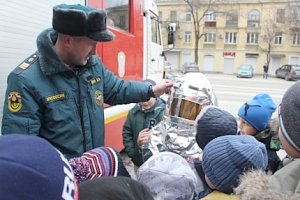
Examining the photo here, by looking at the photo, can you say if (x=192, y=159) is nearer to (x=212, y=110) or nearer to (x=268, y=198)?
(x=212, y=110)

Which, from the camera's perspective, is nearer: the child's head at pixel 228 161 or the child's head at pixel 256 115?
the child's head at pixel 228 161

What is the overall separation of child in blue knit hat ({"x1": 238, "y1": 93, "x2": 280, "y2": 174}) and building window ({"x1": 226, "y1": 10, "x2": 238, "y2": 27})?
4253 centimetres

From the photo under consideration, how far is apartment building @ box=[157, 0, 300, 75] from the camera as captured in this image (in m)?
41.7

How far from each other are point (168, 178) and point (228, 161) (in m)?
0.29

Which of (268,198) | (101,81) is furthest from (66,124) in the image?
(268,198)

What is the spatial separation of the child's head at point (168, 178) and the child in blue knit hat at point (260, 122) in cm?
100

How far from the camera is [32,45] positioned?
2.85 meters

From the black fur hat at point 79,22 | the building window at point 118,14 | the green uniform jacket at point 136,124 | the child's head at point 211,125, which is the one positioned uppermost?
the building window at point 118,14

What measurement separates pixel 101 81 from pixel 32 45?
796mm

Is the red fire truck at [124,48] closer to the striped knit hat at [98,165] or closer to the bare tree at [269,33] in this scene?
the striped knit hat at [98,165]

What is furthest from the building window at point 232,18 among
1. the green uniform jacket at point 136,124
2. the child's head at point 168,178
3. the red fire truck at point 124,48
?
the child's head at point 168,178

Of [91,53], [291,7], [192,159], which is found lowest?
[192,159]

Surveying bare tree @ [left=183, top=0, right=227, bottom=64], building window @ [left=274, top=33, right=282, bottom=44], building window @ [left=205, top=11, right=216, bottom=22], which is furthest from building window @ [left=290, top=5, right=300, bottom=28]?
building window @ [left=205, top=11, right=216, bottom=22]

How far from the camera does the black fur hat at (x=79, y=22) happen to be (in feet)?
6.63
